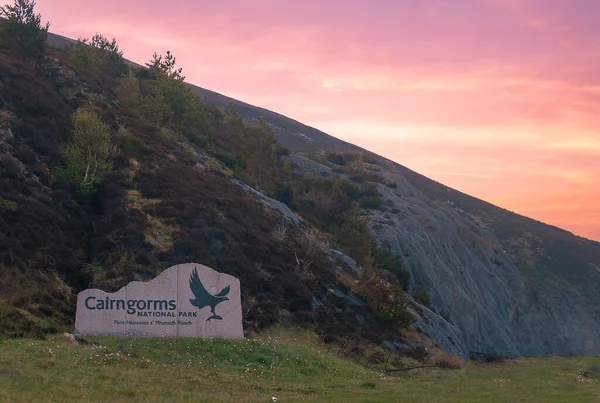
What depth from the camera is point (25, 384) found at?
1742 centimetres

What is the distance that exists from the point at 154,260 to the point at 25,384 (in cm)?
1962

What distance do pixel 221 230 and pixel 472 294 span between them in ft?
139

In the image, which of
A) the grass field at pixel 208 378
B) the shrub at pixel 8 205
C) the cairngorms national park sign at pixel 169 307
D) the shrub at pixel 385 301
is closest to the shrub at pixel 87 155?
the shrub at pixel 8 205

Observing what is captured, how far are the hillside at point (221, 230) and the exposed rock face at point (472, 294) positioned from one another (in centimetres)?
29

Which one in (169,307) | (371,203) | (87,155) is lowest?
(169,307)

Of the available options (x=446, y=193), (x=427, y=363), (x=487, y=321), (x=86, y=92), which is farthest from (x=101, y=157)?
(x=446, y=193)

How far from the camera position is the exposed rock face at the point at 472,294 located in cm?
6625

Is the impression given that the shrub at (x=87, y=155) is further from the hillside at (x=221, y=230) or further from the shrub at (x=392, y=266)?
the shrub at (x=392, y=266)

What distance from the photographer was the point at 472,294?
75.6m

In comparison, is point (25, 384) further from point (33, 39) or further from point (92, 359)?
point (33, 39)

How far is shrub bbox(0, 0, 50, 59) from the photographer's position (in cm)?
5512

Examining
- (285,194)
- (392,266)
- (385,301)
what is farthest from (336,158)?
(385,301)

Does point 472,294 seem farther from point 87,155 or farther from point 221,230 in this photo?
point 87,155

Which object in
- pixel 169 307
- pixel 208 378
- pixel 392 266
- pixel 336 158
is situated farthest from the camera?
pixel 336 158
